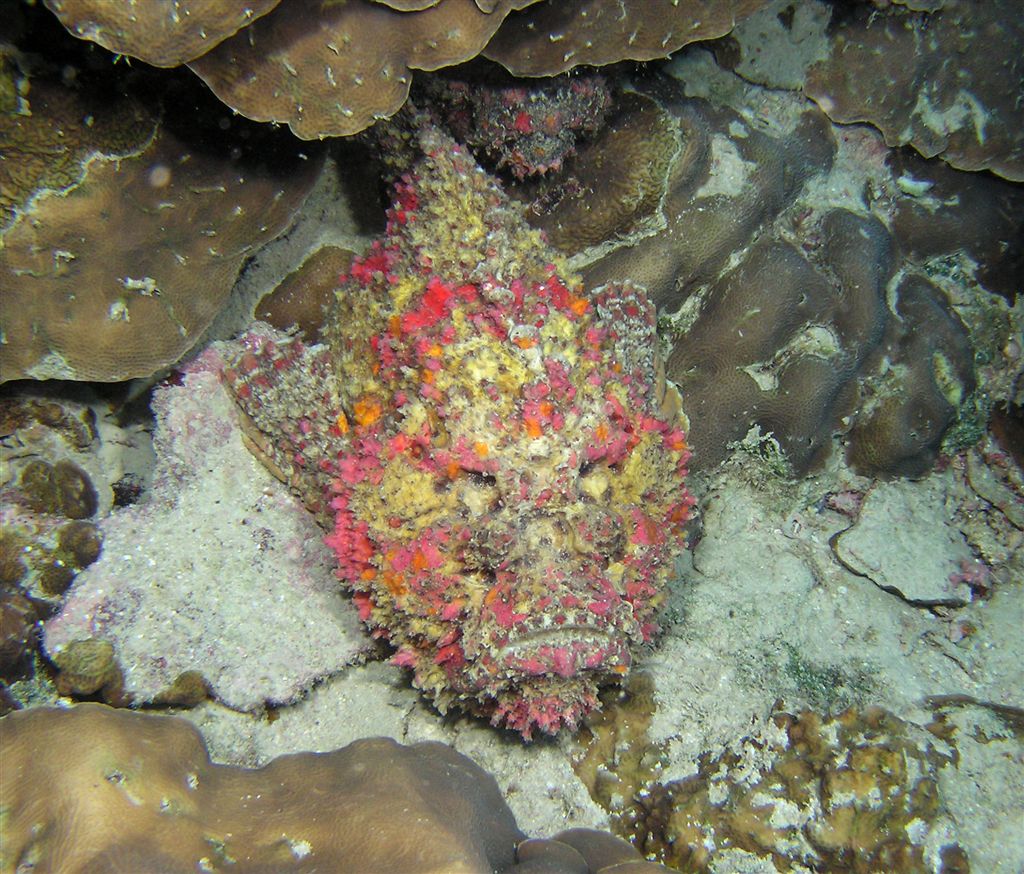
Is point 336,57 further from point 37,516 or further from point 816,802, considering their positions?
point 816,802

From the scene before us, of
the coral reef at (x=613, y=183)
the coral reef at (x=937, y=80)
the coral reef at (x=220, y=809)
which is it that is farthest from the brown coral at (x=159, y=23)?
the coral reef at (x=937, y=80)

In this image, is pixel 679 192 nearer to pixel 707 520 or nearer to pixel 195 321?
pixel 707 520

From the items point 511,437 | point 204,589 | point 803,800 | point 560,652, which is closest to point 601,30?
point 511,437

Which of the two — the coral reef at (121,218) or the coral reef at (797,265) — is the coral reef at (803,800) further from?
the coral reef at (121,218)

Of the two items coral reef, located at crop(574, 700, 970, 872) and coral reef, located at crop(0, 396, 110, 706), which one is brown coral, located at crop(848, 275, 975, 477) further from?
coral reef, located at crop(0, 396, 110, 706)

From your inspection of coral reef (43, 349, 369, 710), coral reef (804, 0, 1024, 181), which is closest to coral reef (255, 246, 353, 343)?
coral reef (43, 349, 369, 710)

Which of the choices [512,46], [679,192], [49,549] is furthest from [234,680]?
[679,192]

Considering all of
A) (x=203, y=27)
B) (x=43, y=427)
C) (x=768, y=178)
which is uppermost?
(x=768, y=178)
